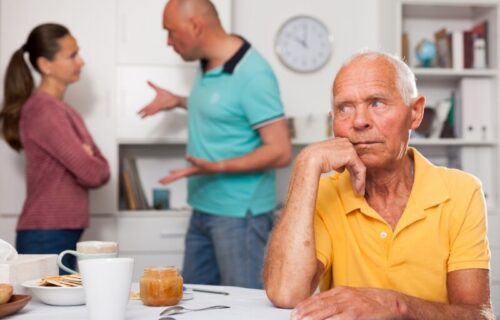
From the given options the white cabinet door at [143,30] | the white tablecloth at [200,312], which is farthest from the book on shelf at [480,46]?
the white tablecloth at [200,312]

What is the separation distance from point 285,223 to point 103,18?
2.25 metres

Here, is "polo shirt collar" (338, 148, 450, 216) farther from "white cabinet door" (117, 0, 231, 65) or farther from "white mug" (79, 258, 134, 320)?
"white cabinet door" (117, 0, 231, 65)

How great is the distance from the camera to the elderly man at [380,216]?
58.6 inches

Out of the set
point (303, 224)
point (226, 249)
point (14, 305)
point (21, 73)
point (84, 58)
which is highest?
point (84, 58)

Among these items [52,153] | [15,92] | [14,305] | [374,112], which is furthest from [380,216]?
[15,92]

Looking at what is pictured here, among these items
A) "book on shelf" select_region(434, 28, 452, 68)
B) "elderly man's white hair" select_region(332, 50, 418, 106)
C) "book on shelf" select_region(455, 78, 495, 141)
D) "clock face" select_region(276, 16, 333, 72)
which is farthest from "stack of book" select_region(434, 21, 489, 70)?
"elderly man's white hair" select_region(332, 50, 418, 106)

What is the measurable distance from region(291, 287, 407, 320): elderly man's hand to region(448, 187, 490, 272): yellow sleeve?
0.79 feet

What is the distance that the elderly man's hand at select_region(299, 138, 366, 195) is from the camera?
1.53 meters

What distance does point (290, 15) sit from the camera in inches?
154

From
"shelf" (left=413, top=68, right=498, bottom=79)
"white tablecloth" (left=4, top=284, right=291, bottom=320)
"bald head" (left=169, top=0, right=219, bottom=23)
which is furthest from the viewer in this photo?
"shelf" (left=413, top=68, right=498, bottom=79)

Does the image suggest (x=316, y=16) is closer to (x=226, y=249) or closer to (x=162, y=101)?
(x=162, y=101)

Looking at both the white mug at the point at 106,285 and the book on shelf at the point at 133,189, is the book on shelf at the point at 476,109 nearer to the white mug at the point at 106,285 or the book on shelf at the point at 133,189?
the book on shelf at the point at 133,189

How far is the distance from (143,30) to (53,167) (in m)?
0.99

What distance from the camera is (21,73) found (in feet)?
10.0
